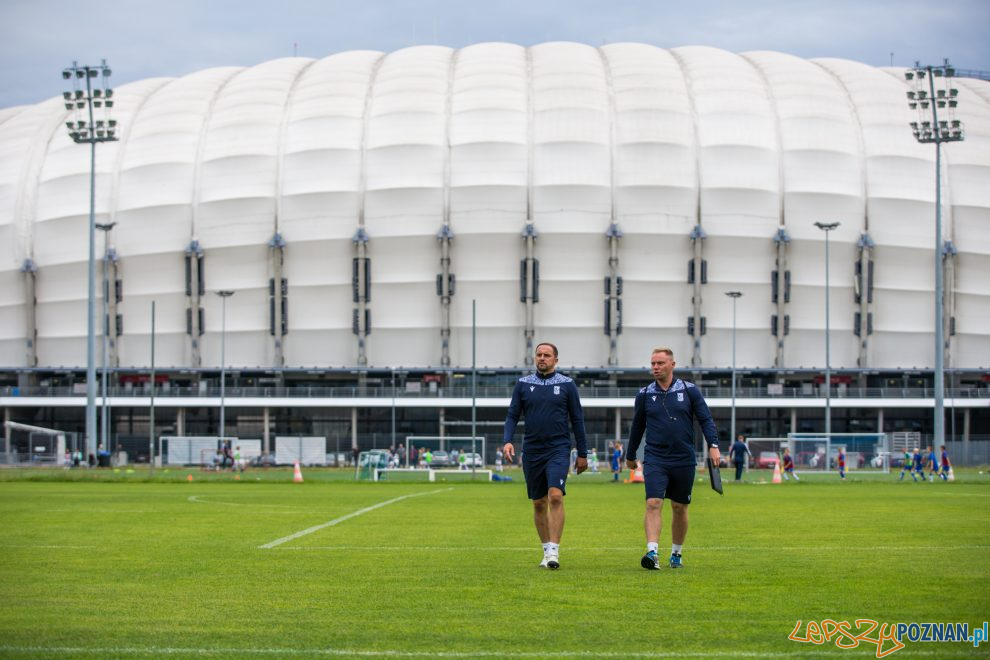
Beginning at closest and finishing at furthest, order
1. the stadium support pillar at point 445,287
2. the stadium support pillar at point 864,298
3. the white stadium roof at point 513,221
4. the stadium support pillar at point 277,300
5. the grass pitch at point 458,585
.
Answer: the grass pitch at point 458,585 < the stadium support pillar at point 445,287 < the white stadium roof at point 513,221 < the stadium support pillar at point 277,300 < the stadium support pillar at point 864,298

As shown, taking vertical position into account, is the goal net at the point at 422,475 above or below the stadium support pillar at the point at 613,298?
below

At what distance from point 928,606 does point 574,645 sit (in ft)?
10.00

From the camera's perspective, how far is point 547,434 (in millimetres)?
12391

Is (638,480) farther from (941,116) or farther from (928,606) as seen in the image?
(941,116)

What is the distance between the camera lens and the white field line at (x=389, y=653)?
738 cm

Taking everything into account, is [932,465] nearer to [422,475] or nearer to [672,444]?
[422,475]

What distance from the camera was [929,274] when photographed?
8725cm

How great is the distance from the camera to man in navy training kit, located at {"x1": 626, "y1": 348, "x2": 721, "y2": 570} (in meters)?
12.2

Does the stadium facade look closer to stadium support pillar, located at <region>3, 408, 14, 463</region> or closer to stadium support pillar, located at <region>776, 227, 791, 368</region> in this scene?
stadium support pillar, located at <region>776, 227, 791, 368</region>

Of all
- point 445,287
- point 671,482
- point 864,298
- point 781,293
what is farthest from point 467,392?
point 671,482

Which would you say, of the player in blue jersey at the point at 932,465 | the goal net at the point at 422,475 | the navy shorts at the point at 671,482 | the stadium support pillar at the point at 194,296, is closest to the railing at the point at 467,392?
the stadium support pillar at the point at 194,296

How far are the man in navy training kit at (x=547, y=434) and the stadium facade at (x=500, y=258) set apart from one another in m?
70.2

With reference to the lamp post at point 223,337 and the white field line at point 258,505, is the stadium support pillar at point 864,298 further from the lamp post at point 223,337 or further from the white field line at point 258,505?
the white field line at point 258,505

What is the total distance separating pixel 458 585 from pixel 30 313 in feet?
280
